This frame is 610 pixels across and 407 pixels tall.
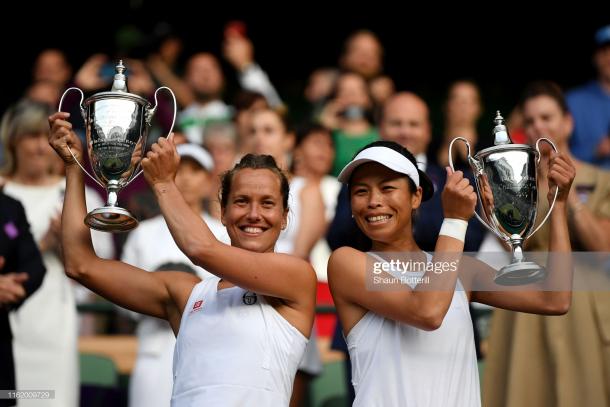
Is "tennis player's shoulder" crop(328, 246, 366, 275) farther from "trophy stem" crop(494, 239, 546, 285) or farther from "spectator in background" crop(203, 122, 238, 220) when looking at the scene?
Answer: "spectator in background" crop(203, 122, 238, 220)

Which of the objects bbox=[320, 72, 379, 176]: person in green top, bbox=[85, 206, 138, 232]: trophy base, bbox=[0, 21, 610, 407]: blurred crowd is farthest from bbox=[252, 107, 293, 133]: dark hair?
bbox=[85, 206, 138, 232]: trophy base

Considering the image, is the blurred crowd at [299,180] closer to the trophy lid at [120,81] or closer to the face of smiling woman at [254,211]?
the trophy lid at [120,81]

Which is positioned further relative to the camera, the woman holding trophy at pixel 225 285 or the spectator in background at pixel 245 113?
the spectator in background at pixel 245 113

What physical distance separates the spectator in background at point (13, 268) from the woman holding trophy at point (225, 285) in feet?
2.45

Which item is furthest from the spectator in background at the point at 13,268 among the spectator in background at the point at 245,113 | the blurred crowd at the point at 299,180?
the spectator in background at the point at 245,113

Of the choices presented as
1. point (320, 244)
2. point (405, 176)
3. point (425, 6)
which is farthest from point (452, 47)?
point (405, 176)

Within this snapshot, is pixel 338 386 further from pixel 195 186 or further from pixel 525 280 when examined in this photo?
pixel 525 280

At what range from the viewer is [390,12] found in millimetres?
12086

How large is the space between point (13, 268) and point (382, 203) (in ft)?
6.33

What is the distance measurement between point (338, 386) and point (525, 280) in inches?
103

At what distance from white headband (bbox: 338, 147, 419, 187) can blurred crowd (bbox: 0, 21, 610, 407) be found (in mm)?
530

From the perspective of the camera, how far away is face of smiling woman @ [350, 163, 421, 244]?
4340mm

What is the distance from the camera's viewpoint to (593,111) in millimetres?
7969

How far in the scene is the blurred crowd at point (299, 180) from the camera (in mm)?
5328
